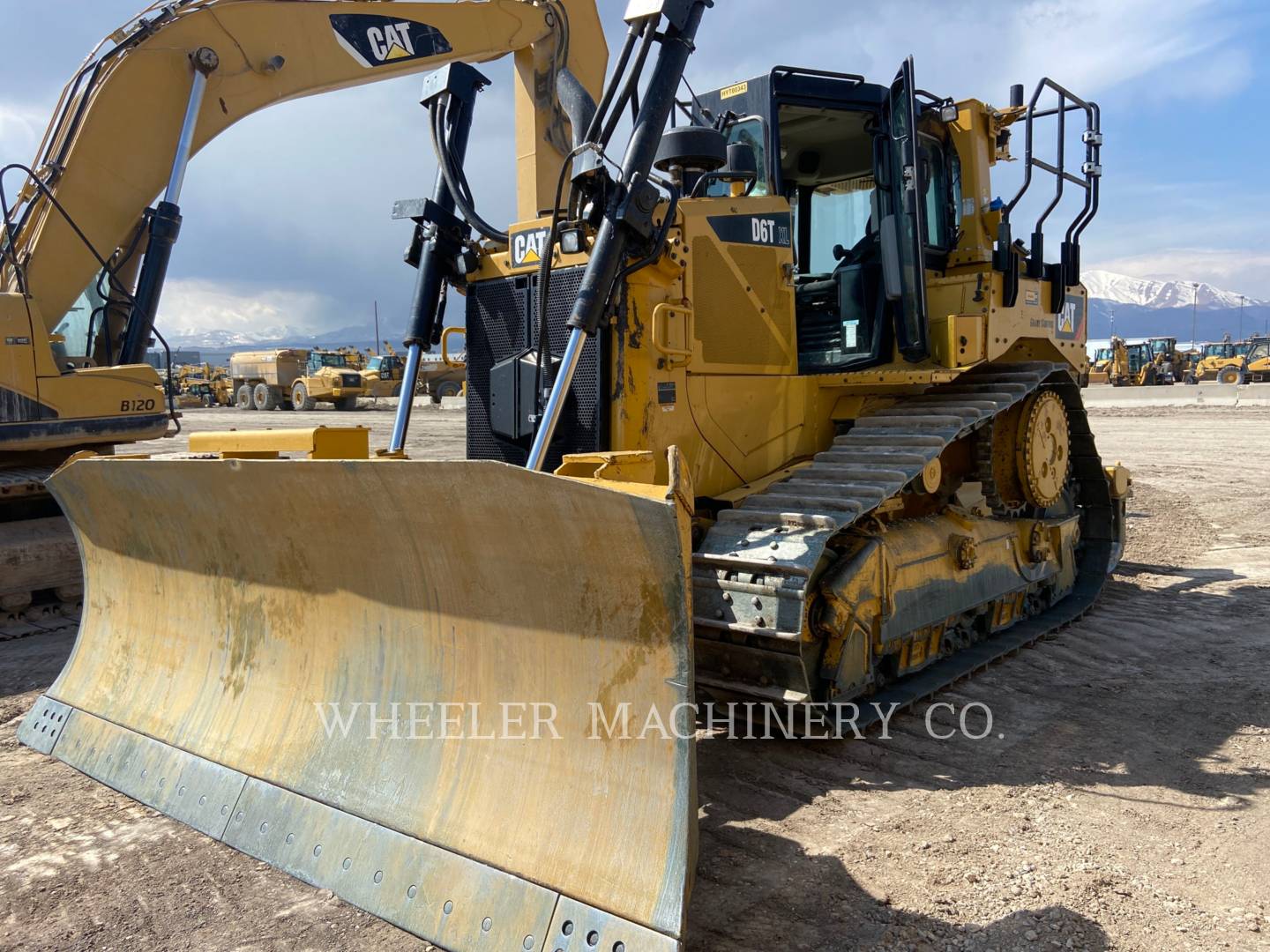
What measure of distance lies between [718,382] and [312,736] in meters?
2.63

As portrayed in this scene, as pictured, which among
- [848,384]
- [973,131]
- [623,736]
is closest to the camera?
[623,736]

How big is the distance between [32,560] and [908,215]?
6535 millimetres

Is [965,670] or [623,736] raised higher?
[623,736]

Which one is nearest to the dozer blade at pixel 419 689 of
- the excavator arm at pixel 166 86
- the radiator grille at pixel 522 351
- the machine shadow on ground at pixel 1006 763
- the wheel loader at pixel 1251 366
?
the machine shadow on ground at pixel 1006 763

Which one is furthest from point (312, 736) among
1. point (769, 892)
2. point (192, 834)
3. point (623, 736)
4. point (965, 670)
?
point (965, 670)

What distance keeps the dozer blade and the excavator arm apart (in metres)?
3.84

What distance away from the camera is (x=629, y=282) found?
181 inches

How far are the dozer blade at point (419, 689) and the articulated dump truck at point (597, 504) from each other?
1 centimetres

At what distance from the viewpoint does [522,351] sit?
5023 millimetres

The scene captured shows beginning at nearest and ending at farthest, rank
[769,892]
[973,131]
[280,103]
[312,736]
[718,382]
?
[769,892] → [312,736] → [718,382] → [973,131] → [280,103]

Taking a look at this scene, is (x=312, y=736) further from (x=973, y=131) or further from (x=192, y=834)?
(x=973, y=131)

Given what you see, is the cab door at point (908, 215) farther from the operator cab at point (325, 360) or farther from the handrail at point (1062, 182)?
the operator cab at point (325, 360)

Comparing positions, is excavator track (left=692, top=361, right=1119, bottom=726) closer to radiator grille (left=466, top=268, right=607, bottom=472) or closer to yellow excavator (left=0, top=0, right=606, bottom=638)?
radiator grille (left=466, top=268, right=607, bottom=472)

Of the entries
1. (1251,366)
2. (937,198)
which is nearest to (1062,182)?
(937,198)
